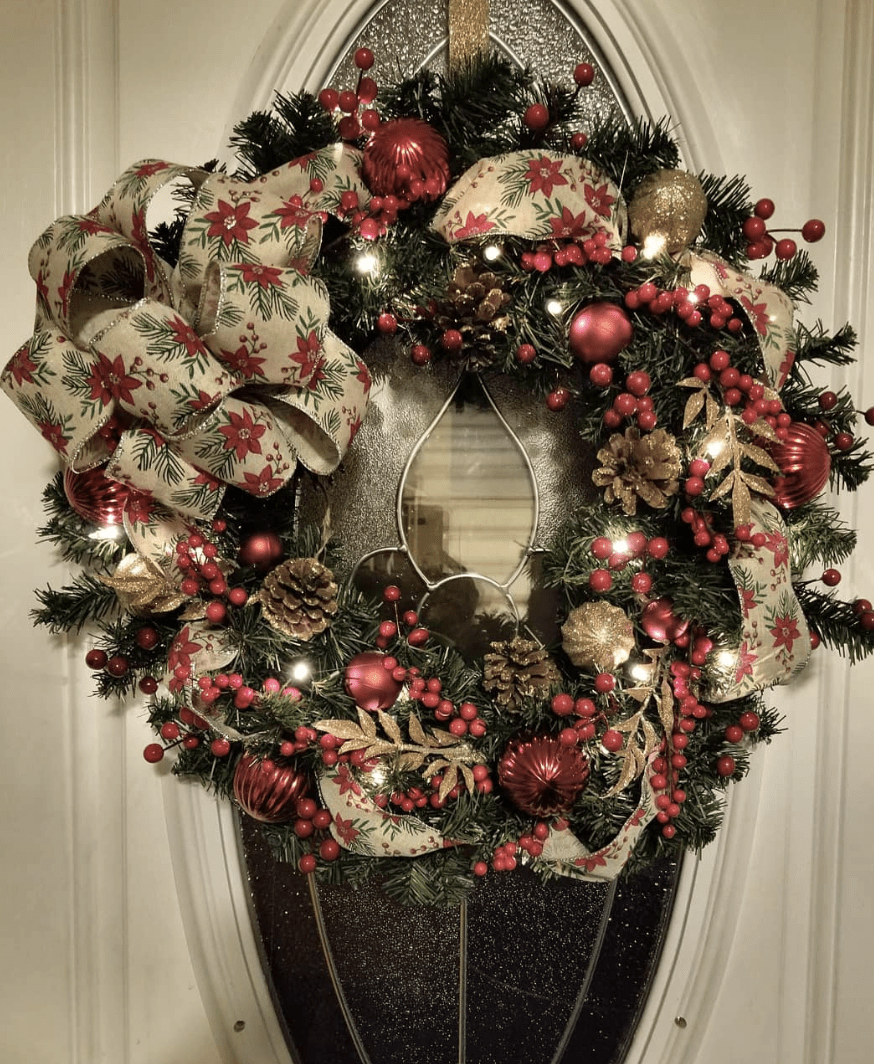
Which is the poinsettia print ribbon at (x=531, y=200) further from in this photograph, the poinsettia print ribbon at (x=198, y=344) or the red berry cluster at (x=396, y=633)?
the red berry cluster at (x=396, y=633)

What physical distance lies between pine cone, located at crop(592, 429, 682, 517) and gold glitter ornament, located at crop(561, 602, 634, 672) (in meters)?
0.10

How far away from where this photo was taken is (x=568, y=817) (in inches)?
29.6

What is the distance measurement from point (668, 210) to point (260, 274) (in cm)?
39

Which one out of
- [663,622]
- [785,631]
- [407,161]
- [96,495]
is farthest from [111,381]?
[785,631]

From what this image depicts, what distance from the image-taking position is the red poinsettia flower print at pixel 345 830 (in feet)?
2.37

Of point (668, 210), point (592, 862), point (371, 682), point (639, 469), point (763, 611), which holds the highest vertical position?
point (668, 210)

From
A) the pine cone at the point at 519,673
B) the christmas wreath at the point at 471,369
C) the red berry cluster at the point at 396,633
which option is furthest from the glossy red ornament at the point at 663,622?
the red berry cluster at the point at 396,633

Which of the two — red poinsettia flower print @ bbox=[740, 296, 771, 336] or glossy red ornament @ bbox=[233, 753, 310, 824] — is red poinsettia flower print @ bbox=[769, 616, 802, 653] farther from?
glossy red ornament @ bbox=[233, 753, 310, 824]

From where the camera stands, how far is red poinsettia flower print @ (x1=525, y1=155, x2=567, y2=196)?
66cm

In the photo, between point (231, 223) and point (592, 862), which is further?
point (592, 862)

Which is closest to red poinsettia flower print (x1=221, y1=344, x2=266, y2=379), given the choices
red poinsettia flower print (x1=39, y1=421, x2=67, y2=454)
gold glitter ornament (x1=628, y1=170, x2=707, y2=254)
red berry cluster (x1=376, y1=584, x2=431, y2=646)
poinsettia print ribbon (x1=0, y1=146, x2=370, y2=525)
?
poinsettia print ribbon (x1=0, y1=146, x2=370, y2=525)

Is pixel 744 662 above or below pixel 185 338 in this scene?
below

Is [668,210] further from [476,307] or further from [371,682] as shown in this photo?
[371,682]

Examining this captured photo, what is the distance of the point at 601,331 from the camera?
68 cm
